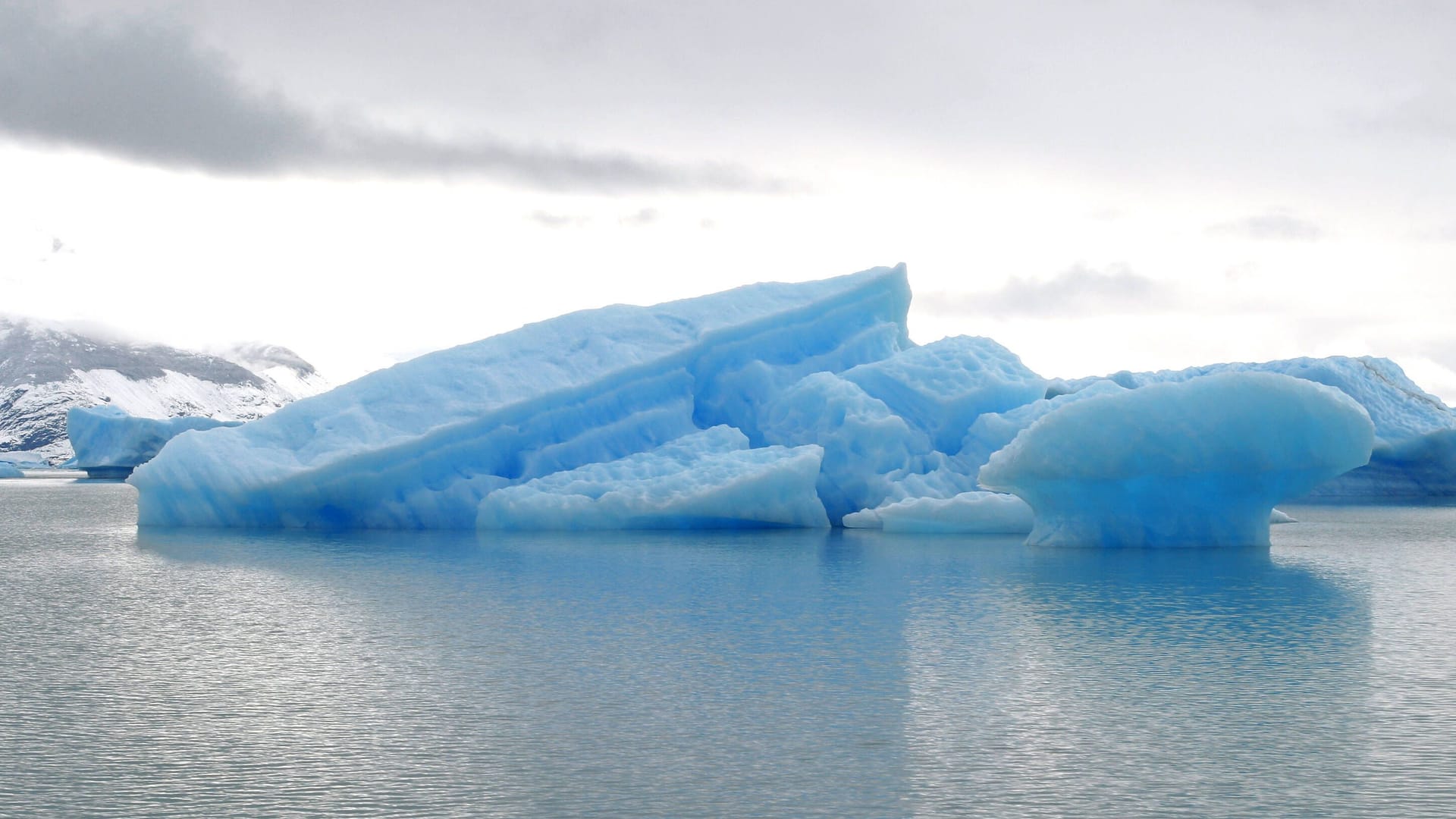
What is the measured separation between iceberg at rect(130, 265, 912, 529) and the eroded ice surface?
30079 millimetres

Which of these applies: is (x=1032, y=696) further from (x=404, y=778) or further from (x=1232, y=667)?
(x=404, y=778)

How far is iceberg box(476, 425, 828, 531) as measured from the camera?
15.9 meters

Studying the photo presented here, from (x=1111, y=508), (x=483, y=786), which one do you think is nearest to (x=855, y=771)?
(x=483, y=786)

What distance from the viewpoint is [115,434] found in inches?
1865

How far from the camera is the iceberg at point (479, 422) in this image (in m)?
16.5

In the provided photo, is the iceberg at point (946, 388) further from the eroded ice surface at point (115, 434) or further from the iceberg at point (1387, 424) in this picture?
the eroded ice surface at point (115, 434)

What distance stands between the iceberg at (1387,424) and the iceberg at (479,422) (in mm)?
9218

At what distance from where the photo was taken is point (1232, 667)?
6207 mm

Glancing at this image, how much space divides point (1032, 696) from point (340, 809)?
2.93 metres

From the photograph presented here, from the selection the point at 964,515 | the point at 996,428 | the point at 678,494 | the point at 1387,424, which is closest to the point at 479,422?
the point at 678,494

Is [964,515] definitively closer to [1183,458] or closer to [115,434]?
[1183,458]

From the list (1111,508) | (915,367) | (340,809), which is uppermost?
(915,367)

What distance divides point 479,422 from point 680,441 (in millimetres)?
2647

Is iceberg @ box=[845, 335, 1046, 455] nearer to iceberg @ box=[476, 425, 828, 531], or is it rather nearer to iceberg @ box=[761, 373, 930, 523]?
iceberg @ box=[761, 373, 930, 523]
